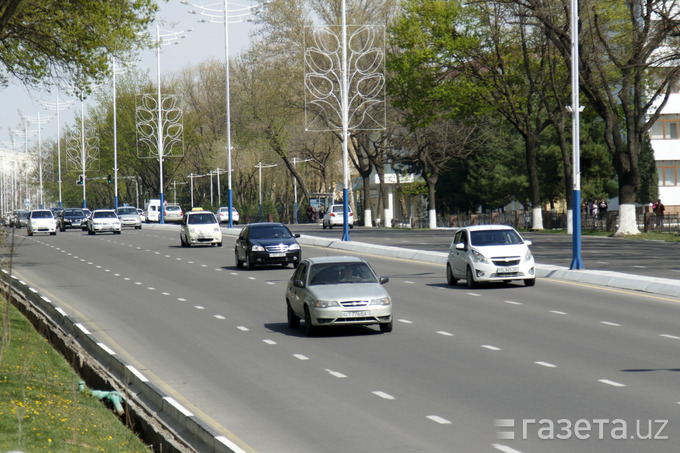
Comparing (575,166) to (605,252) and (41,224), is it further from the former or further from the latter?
(41,224)

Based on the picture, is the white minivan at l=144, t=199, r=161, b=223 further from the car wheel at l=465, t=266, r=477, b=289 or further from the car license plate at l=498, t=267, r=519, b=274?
the car license plate at l=498, t=267, r=519, b=274

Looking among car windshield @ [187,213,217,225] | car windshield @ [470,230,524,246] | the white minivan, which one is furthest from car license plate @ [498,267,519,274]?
the white minivan

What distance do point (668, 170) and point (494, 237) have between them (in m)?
64.5

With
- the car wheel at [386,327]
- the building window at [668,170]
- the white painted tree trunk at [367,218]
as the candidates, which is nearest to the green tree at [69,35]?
the car wheel at [386,327]

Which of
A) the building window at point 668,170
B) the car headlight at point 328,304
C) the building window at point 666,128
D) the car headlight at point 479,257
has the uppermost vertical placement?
the building window at point 666,128

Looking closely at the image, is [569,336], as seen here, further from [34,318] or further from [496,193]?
[496,193]

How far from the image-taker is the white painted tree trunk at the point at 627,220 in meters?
47.6

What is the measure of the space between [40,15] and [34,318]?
16814mm

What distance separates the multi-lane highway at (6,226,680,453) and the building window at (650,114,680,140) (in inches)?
2525

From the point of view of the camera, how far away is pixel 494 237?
85.3ft

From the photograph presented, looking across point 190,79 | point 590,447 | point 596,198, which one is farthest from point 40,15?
point 190,79

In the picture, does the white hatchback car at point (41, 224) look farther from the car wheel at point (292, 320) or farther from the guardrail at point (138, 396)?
the car wheel at point (292, 320)

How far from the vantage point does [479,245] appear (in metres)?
25.7

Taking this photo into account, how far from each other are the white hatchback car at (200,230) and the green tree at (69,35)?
12.3 meters
